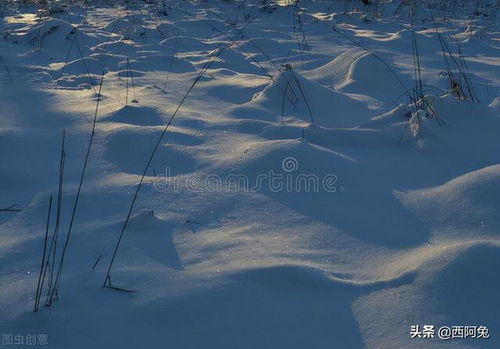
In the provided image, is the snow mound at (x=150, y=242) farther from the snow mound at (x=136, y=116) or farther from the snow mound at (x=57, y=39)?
the snow mound at (x=57, y=39)

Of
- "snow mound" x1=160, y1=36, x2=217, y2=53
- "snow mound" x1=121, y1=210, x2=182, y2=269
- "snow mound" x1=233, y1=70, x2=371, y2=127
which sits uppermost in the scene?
"snow mound" x1=160, y1=36, x2=217, y2=53

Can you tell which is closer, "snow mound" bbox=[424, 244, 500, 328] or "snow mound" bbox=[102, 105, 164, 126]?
"snow mound" bbox=[424, 244, 500, 328]

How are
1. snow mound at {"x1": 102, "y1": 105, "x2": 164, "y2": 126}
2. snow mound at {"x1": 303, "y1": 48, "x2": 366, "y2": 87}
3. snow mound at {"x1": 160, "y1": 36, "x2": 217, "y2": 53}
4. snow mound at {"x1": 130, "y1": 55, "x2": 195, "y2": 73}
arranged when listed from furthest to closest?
snow mound at {"x1": 160, "y1": 36, "x2": 217, "y2": 53} → snow mound at {"x1": 130, "y1": 55, "x2": 195, "y2": 73} → snow mound at {"x1": 303, "y1": 48, "x2": 366, "y2": 87} → snow mound at {"x1": 102, "y1": 105, "x2": 164, "y2": 126}

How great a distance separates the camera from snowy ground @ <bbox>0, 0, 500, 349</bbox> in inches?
51.6

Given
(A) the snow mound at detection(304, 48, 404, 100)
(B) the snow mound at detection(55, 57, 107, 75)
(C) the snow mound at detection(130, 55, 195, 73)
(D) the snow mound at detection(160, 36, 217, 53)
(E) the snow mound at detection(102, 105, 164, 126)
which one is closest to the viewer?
(E) the snow mound at detection(102, 105, 164, 126)

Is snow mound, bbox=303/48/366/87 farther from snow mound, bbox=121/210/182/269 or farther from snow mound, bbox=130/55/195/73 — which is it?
snow mound, bbox=121/210/182/269

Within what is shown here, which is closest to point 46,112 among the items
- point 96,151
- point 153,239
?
point 96,151

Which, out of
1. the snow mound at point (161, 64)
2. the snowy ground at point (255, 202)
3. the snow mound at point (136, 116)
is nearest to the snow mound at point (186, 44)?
the snow mound at point (161, 64)

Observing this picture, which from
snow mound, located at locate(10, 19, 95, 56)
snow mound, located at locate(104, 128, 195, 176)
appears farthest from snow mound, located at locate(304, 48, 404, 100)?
snow mound, located at locate(10, 19, 95, 56)

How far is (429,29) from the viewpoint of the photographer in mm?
4648

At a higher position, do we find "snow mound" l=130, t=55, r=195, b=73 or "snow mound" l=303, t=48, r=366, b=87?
"snow mound" l=303, t=48, r=366, b=87

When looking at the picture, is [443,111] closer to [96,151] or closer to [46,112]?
[96,151]

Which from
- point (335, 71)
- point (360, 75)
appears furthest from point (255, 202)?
point (335, 71)

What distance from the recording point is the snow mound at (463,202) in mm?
1695
